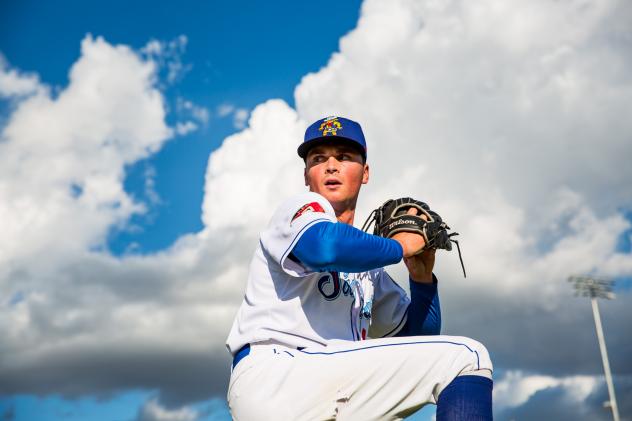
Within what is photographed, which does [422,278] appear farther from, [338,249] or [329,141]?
[338,249]

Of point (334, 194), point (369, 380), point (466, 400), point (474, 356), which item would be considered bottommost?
point (466, 400)

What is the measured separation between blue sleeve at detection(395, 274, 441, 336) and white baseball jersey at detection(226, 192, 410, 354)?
64 centimetres

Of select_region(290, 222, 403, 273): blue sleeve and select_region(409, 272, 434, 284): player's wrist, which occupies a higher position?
select_region(409, 272, 434, 284): player's wrist

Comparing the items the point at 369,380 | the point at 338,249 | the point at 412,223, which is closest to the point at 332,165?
the point at 412,223

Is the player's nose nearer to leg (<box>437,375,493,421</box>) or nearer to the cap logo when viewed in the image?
the cap logo

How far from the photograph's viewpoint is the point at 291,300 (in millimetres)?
4004

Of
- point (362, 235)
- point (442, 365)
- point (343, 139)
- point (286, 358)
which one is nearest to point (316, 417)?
point (286, 358)

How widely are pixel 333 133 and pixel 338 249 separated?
1550 mm

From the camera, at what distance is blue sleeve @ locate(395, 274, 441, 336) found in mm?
4875

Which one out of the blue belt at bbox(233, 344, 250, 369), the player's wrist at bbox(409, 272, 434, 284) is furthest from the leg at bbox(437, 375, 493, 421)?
the player's wrist at bbox(409, 272, 434, 284)

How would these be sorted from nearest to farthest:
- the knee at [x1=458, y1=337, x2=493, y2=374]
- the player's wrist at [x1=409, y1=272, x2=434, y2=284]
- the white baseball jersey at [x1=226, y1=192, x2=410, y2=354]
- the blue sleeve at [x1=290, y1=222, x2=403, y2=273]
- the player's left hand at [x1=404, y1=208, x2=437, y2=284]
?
the knee at [x1=458, y1=337, x2=493, y2=374] → the blue sleeve at [x1=290, y1=222, x2=403, y2=273] → the white baseball jersey at [x1=226, y1=192, x2=410, y2=354] → the player's left hand at [x1=404, y1=208, x2=437, y2=284] → the player's wrist at [x1=409, y1=272, x2=434, y2=284]

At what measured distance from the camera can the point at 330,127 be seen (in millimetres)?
4973

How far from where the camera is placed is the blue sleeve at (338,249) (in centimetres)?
359

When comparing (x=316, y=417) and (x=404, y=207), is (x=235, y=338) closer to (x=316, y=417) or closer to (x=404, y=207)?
(x=316, y=417)
